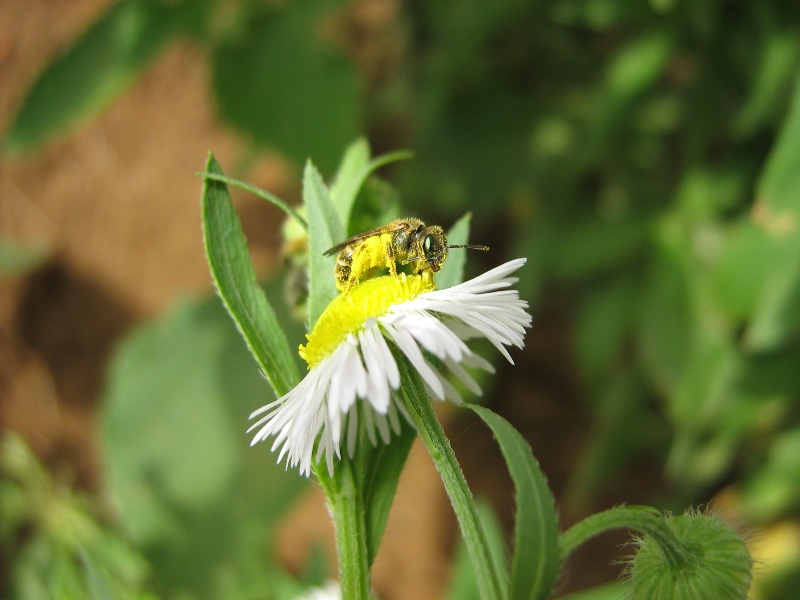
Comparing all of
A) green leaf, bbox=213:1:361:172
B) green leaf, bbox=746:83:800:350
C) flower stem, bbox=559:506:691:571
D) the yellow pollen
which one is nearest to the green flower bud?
flower stem, bbox=559:506:691:571

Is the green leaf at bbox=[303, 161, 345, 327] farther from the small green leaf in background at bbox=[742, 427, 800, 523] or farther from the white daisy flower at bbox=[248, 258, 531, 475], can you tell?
the small green leaf in background at bbox=[742, 427, 800, 523]

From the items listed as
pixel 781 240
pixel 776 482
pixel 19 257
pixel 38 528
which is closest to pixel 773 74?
pixel 781 240

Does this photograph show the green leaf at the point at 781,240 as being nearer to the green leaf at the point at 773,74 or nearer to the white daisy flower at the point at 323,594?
the green leaf at the point at 773,74

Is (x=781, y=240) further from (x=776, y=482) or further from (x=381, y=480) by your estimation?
(x=381, y=480)

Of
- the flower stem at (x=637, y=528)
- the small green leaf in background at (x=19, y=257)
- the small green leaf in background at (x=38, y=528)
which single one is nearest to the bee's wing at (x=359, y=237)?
the flower stem at (x=637, y=528)

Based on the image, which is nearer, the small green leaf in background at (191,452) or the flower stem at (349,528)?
the flower stem at (349,528)
